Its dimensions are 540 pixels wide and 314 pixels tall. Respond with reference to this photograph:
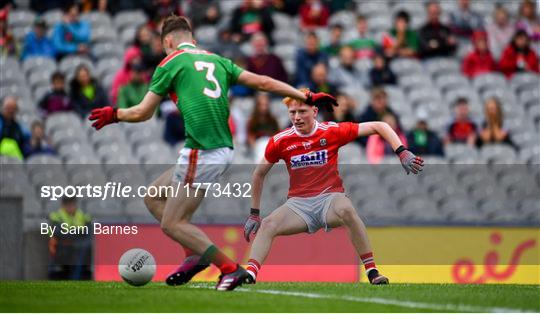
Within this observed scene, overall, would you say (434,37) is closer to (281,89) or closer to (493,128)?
(493,128)

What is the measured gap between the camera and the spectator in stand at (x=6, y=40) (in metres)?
18.8

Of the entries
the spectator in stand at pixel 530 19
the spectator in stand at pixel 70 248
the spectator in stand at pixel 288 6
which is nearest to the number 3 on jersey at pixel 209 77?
the spectator in stand at pixel 70 248

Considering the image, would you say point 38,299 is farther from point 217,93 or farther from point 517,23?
point 517,23

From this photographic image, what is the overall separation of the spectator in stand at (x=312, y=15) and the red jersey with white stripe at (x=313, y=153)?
10.6 metres

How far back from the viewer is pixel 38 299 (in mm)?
8953

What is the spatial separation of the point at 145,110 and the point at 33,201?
6.42 metres

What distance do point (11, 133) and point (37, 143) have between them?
1.24ft

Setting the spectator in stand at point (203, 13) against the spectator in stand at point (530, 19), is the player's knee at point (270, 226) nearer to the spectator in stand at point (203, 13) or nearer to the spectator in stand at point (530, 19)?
the spectator in stand at point (203, 13)

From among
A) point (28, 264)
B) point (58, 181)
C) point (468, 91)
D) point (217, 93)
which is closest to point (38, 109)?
point (58, 181)

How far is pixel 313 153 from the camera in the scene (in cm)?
1071

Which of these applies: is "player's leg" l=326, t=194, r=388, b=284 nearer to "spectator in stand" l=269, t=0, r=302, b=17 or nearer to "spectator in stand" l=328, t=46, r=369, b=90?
"spectator in stand" l=328, t=46, r=369, b=90

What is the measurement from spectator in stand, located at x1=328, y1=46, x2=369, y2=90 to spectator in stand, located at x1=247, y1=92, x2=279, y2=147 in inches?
106

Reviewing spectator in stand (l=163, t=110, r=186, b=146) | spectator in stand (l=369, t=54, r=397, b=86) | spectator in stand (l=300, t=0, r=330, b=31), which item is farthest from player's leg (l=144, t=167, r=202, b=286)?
spectator in stand (l=300, t=0, r=330, b=31)

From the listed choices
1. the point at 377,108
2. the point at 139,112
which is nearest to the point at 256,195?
the point at 139,112
